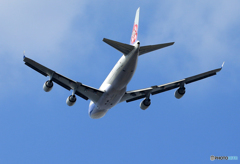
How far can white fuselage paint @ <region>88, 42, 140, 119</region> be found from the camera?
111ft

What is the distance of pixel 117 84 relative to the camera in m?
36.1

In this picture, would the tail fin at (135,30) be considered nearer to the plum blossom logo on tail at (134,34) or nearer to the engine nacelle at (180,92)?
the plum blossom logo on tail at (134,34)

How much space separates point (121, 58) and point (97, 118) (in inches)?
474

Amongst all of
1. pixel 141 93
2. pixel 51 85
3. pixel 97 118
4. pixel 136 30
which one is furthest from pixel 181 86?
pixel 51 85

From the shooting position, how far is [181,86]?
41.2 metres

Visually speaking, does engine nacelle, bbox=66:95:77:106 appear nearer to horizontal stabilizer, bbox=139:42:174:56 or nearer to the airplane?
the airplane

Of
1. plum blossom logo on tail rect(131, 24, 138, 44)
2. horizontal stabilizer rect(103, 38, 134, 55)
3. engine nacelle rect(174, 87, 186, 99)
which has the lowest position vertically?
horizontal stabilizer rect(103, 38, 134, 55)

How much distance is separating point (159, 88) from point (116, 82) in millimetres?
8520

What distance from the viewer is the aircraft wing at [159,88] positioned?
1550 inches

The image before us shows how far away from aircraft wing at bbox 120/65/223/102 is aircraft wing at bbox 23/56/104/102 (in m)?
4.66

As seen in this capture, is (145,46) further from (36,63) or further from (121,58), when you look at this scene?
(36,63)

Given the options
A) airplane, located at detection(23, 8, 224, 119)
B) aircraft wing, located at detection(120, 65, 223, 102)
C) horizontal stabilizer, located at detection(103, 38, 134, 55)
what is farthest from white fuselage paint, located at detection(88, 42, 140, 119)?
aircraft wing, located at detection(120, 65, 223, 102)

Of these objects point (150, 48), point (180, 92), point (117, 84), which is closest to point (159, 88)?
point (180, 92)

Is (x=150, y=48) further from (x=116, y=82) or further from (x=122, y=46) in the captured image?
(x=116, y=82)
